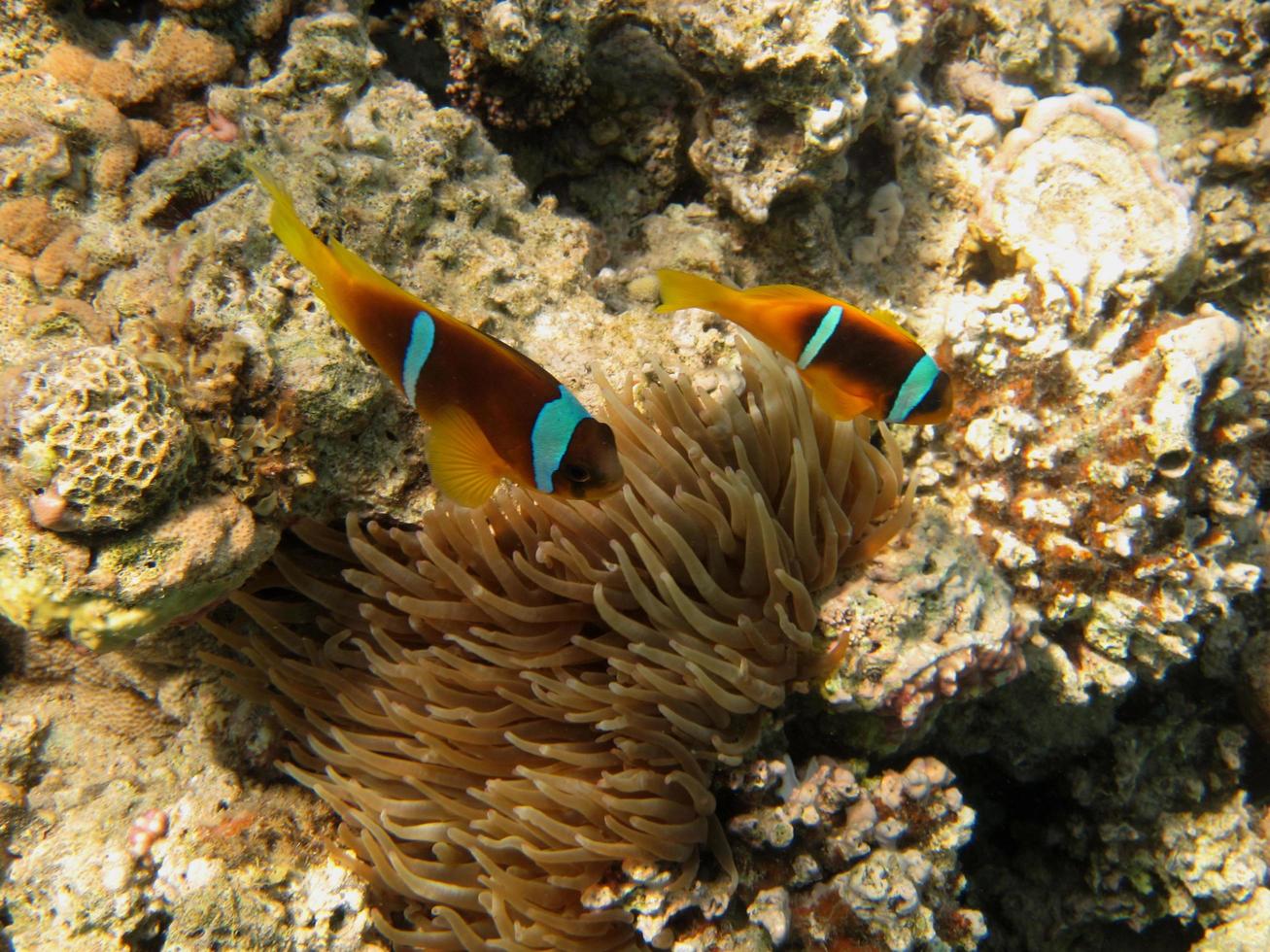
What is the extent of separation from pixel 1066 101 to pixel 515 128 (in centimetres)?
240

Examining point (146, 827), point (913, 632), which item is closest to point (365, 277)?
point (913, 632)

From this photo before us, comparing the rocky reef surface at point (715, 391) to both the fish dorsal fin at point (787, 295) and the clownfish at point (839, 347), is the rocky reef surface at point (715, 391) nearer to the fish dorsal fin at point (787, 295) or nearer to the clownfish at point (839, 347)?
the clownfish at point (839, 347)

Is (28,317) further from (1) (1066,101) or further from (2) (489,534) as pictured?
(1) (1066,101)

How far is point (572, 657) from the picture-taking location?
229 centimetres

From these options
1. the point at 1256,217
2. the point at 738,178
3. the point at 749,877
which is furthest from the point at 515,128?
the point at 1256,217

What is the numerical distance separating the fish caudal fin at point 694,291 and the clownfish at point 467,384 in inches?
22.2

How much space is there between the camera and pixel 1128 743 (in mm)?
3303

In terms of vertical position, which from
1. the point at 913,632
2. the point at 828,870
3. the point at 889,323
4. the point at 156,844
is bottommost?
the point at 156,844

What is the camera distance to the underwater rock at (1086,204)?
2951 mm

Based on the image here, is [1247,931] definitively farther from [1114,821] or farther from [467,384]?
[467,384]

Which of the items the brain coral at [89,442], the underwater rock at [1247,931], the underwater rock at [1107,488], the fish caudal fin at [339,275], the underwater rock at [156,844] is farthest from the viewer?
the underwater rock at [1247,931]

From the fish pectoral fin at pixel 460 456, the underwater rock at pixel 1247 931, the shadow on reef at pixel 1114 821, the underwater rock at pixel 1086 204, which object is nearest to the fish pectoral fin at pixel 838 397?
the fish pectoral fin at pixel 460 456

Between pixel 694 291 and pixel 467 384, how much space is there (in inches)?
28.1

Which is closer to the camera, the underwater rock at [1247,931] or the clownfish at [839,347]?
the clownfish at [839,347]
